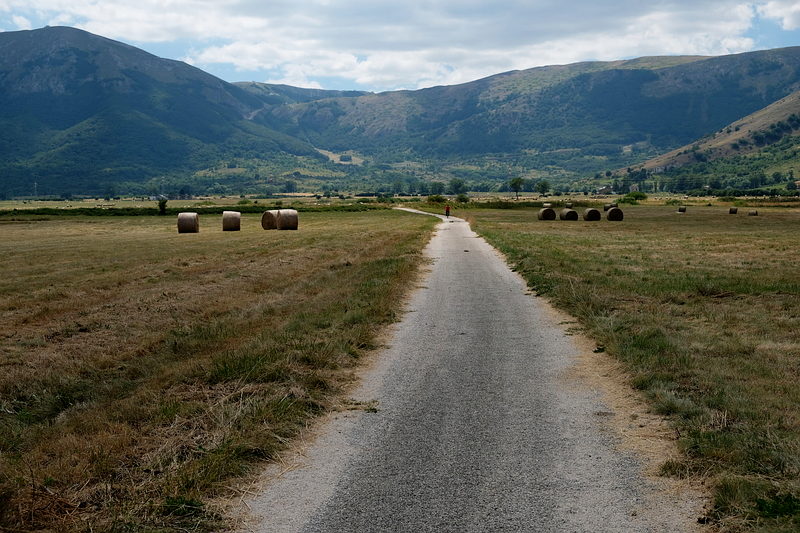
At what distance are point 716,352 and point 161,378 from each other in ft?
35.1

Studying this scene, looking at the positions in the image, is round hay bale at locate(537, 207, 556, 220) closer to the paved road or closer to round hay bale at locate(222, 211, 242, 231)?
round hay bale at locate(222, 211, 242, 231)

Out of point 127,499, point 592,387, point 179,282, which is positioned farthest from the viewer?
point 179,282

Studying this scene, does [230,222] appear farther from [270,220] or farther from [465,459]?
[465,459]

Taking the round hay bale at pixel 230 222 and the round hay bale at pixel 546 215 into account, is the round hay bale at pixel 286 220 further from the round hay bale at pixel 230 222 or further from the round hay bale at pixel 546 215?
the round hay bale at pixel 546 215

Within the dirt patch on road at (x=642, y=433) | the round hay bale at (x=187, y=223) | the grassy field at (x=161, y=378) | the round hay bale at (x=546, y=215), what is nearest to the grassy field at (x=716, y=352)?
the dirt patch on road at (x=642, y=433)

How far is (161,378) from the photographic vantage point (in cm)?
1149

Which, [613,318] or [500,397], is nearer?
[500,397]

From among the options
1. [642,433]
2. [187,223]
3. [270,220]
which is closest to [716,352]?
[642,433]

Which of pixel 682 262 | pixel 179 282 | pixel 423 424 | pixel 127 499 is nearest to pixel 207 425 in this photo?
pixel 127 499

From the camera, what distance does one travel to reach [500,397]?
397 inches

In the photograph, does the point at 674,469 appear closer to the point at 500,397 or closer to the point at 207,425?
the point at 500,397

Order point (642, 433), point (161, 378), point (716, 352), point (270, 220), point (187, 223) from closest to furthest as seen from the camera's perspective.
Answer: point (642, 433) < point (161, 378) < point (716, 352) < point (187, 223) < point (270, 220)

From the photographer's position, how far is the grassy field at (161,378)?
6.64m

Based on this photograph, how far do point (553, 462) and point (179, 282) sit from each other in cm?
2149
